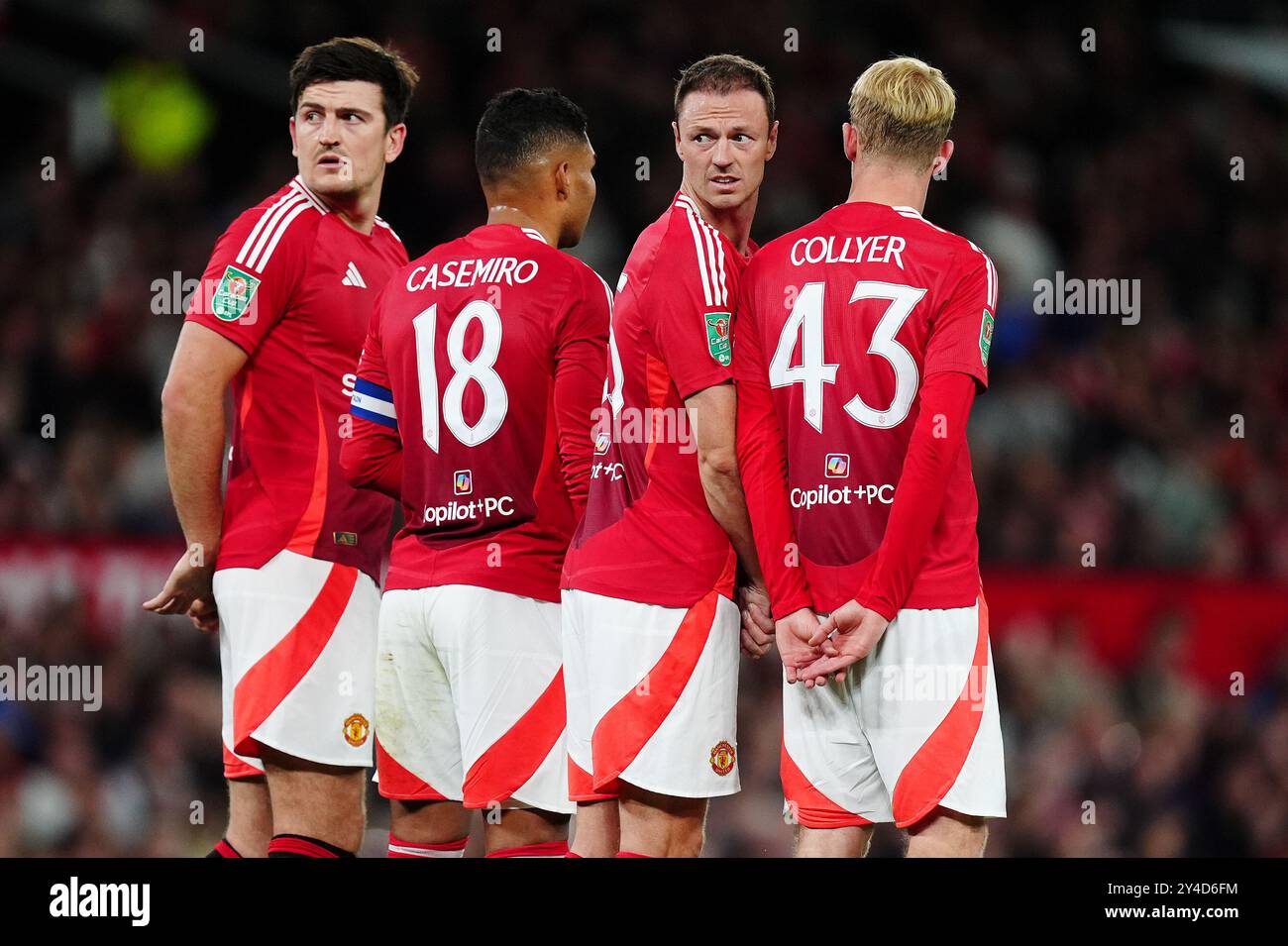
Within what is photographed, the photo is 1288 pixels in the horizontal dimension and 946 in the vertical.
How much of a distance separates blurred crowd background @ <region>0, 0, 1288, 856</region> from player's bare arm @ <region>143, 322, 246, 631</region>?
3346 millimetres

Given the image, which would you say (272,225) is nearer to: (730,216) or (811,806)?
(730,216)

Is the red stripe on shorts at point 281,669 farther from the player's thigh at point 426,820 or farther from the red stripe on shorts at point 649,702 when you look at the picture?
the red stripe on shorts at point 649,702

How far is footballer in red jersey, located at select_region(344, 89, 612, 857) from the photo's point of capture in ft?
14.9

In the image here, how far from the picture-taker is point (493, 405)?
4516mm

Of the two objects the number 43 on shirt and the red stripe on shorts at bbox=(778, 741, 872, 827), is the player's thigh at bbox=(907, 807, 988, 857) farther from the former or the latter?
the number 43 on shirt

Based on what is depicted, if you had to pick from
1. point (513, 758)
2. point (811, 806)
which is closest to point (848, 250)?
point (811, 806)

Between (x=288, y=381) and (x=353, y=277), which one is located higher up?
(x=353, y=277)

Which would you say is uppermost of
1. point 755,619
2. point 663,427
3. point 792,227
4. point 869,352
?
point 792,227

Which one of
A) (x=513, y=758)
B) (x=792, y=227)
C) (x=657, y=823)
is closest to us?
(x=657, y=823)

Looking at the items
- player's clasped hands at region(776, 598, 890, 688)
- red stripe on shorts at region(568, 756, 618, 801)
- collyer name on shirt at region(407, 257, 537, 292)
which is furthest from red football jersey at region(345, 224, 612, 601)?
player's clasped hands at region(776, 598, 890, 688)

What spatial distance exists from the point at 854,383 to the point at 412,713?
155 cm

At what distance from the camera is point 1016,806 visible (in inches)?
355
